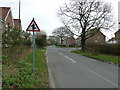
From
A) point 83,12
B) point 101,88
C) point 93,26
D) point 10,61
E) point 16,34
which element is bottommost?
point 101,88

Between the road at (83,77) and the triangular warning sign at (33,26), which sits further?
the triangular warning sign at (33,26)

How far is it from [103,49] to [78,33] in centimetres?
896

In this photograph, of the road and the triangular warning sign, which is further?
the triangular warning sign

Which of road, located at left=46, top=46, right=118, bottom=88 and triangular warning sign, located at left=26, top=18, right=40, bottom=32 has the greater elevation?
triangular warning sign, located at left=26, top=18, right=40, bottom=32

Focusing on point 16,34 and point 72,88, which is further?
point 16,34

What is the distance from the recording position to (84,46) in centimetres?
3303

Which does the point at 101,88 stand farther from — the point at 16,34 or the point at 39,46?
the point at 39,46

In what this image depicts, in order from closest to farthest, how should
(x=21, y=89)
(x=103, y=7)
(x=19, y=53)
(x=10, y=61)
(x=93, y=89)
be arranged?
(x=21, y=89), (x=93, y=89), (x=10, y=61), (x=19, y=53), (x=103, y=7)

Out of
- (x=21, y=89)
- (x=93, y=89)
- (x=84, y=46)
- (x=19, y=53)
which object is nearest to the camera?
(x=21, y=89)

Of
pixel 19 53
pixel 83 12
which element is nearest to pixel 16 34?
pixel 19 53

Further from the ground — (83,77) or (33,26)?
(33,26)

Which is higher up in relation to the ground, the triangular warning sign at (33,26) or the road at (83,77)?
the triangular warning sign at (33,26)

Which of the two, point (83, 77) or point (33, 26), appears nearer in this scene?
point (83, 77)

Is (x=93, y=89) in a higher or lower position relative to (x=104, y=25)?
lower
